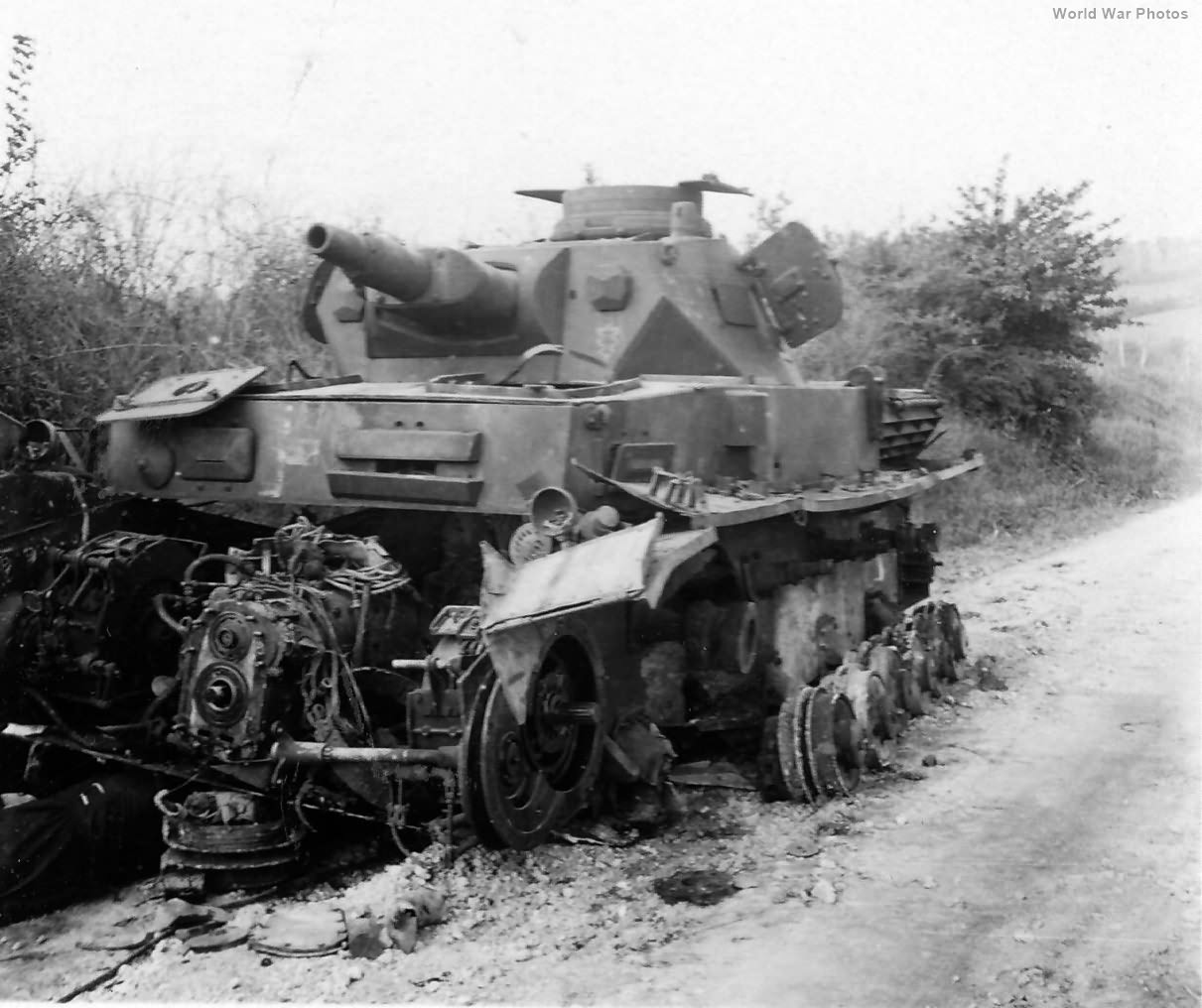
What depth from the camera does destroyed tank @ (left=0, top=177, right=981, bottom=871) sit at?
5.11 meters

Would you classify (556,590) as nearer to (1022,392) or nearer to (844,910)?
(844,910)

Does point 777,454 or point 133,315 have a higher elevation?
point 133,315

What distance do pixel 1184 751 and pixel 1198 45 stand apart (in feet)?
11.0

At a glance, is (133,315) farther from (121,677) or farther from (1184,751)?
(1184,751)

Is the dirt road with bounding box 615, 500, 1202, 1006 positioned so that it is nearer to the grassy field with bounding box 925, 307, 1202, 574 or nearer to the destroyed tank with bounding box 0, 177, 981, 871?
the destroyed tank with bounding box 0, 177, 981, 871

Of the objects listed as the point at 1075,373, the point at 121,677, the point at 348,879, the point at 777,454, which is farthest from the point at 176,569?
the point at 1075,373

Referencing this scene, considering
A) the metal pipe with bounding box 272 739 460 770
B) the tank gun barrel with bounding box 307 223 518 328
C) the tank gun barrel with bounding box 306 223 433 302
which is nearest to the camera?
the metal pipe with bounding box 272 739 460 770

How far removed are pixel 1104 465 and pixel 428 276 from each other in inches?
483

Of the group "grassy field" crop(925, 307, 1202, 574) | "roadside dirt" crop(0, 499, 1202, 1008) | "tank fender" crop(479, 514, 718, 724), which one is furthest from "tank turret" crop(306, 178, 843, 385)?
"grassy field" crop(925, 307, 1202, 574)

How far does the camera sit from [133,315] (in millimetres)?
9602

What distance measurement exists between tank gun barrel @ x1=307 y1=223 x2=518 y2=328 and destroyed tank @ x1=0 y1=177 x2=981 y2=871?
2 cm

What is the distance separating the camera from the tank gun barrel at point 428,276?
6.21 metres

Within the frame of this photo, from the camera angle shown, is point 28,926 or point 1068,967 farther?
point 28,926

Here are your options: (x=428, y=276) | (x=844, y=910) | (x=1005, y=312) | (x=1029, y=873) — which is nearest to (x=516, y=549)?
(x=844, y=910)
